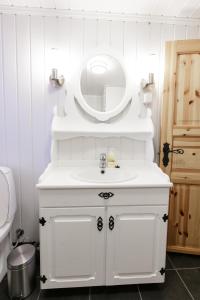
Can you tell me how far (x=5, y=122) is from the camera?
5.90 feet

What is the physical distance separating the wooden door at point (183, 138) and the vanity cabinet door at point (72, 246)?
2.54 ft

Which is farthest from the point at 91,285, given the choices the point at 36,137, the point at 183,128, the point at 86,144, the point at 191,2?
the point at 191,2

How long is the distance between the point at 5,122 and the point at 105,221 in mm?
1168

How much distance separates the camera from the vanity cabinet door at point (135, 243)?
1.40 m

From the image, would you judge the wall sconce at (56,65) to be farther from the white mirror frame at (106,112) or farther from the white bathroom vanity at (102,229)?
the white bathroom vanity at (102,229)

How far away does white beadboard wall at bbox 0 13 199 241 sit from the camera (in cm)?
172

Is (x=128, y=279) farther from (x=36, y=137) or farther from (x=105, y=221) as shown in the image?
(x=36, y=137)

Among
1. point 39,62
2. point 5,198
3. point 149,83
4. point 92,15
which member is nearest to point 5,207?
point 5,198

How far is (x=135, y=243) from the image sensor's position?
4.65 feet

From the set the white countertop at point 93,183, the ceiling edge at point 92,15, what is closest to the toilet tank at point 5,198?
the white countertop at point 93,183

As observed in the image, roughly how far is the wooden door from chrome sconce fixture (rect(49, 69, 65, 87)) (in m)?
0.85

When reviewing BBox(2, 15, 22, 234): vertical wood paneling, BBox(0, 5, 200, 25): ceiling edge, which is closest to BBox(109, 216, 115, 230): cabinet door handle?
BBox(2, 15, 22, 234): vertical wood paneling

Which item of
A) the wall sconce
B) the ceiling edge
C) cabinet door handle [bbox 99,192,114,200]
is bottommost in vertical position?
cabinet door handle [bbox 99,192,114,200]

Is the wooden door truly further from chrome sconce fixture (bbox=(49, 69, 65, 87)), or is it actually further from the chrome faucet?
chrome sconce fixture (bbox=(49, 69, 65, 87))
